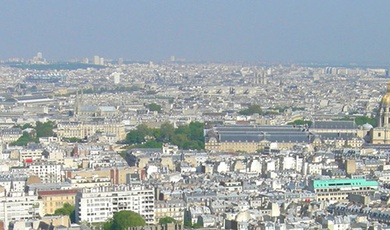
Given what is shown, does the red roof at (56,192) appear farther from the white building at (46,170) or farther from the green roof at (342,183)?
the green roof at (342,183)

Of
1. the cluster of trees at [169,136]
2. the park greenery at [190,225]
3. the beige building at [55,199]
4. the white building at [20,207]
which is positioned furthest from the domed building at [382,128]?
the white building at [20,207]

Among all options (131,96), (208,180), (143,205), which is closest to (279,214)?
(143,205)

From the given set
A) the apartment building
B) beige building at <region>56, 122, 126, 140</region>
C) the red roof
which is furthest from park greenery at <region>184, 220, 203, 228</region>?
beige building at <region>56, 122, 126, 140</region>

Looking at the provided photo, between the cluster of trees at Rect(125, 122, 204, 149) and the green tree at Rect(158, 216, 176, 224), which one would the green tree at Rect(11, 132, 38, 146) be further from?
the green tree at Rect(158, 216, 176, 224)

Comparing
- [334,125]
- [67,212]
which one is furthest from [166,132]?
[67,212]

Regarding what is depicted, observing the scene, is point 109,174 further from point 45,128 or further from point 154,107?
point 154,107
